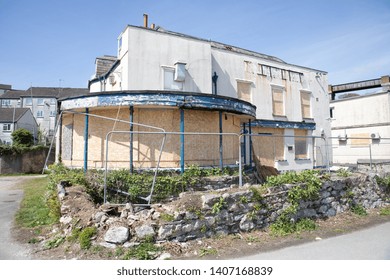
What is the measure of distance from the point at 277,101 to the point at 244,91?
3.14 m

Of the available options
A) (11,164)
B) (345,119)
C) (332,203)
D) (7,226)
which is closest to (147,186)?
(7,226)

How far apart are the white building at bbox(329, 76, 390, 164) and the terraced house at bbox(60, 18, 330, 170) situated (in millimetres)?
4956

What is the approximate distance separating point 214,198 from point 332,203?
15.4 feet

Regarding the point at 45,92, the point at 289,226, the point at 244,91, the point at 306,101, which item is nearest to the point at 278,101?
the point at 306,101

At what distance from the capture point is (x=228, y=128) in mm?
11594

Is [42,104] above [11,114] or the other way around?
above

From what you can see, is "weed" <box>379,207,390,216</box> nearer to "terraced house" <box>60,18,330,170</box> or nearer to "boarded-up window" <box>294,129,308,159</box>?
"terraced house" <box>60,18,330,170</box>

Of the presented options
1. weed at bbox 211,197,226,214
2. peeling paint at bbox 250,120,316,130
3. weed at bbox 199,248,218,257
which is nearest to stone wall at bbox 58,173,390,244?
weed at bbox 211,197,226,214

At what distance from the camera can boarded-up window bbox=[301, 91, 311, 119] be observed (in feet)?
64.0

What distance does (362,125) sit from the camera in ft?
77.9

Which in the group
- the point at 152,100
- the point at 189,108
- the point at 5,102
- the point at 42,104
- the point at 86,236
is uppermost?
the point at 5,102

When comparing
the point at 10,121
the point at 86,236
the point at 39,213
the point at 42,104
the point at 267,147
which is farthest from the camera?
the point at 42,104

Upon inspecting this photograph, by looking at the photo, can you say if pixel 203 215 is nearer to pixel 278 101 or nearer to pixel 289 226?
pixel 289 226
